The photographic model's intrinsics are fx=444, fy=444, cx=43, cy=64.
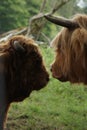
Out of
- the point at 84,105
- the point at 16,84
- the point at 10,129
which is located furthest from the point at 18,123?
the point at 84,105

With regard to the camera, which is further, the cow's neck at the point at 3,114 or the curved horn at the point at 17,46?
the cow's neck at the point at 3,114

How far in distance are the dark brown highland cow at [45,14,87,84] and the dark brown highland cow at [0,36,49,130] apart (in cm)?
59

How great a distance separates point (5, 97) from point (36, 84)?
41cm

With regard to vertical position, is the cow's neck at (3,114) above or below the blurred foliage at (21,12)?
above

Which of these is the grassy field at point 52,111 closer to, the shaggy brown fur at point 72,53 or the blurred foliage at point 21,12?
the shaggy brown fur at point 72,53

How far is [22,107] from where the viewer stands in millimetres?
6879

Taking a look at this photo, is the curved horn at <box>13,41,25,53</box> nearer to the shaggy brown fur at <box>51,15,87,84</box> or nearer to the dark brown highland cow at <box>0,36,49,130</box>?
the dark brown highland cow at <box>0,36,49,130</box>

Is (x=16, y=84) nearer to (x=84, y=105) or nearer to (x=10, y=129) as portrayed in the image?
(x=10, y=129)

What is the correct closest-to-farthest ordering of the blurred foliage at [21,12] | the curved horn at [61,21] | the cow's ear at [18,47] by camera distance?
the cow's ear at [18,47] → the curved horn at [61,21] → the blurred foliage at [21,12]

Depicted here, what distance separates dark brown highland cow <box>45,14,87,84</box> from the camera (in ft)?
18.1

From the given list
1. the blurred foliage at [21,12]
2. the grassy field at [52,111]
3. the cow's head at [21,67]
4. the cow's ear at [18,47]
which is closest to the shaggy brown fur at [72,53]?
the cow's head at [21,67]

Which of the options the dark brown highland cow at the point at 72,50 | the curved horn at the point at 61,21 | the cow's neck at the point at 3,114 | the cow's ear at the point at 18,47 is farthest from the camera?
the dark brown highland cow at the point at 72,50

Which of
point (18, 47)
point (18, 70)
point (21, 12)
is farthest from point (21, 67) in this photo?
point (21, 12)

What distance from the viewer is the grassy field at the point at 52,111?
20.1ft
